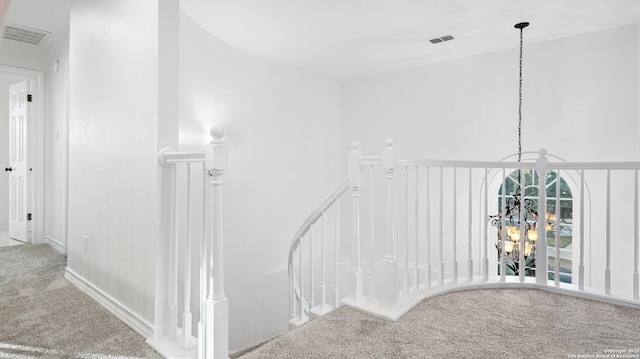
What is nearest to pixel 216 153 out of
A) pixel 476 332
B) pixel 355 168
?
pixel 355 168

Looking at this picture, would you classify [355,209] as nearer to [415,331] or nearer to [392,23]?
[415,331]

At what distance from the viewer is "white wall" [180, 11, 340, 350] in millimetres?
4070

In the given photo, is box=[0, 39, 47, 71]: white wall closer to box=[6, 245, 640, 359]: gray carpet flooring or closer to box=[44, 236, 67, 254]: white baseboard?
box=[44, 236, 67, 254]: white baseboard

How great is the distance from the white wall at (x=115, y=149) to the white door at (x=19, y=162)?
7.29 ft

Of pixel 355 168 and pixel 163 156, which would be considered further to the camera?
pixel 355 168

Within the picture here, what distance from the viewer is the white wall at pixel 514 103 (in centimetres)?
373

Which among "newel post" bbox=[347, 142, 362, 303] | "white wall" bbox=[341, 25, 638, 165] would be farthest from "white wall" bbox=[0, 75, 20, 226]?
"newel post" bbox=[347, 142, 362, 303]

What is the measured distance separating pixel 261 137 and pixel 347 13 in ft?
6.61

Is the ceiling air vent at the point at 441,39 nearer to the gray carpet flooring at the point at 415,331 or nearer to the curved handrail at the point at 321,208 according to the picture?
the curved handrail at the point at 321,208

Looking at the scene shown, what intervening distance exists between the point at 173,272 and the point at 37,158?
12.4ft

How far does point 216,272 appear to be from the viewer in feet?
5.60

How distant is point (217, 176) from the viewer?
170 cm

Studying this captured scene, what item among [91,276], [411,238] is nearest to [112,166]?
[91,276]

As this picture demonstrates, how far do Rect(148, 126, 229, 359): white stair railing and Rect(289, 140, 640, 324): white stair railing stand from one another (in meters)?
1.04
